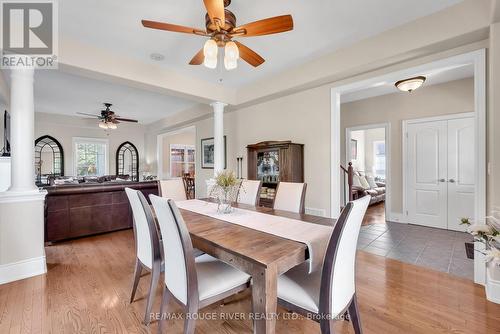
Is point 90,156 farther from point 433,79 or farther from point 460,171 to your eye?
point 460,171

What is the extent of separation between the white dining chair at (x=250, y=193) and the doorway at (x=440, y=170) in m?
3.37

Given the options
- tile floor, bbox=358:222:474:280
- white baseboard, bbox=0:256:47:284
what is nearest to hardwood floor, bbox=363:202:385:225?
tile floor, bbox=358:222:474:280

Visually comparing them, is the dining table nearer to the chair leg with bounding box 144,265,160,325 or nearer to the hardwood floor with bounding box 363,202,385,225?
the chair leg with bounding box 144,265,160,325

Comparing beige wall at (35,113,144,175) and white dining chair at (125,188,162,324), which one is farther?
beige wall at (35,113,144,175)

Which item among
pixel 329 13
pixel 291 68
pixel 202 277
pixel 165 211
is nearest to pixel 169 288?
pixel 202 277

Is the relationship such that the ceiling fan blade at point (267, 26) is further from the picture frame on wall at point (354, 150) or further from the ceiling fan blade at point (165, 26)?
the picture frame on wall at point (354, 150)

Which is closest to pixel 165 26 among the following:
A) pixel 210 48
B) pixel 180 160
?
pixel 210 48

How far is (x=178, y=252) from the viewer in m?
1.38

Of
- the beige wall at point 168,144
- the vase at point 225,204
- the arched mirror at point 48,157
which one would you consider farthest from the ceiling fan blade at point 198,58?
the arched mirror at point 48,157

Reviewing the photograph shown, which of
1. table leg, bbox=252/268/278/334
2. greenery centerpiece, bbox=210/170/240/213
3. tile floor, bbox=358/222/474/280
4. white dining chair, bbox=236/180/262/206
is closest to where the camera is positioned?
table leg, bbox=252/268/278/334

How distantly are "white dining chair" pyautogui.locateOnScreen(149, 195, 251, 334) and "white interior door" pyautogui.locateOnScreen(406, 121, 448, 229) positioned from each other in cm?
429

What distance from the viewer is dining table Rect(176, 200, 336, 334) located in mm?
1166

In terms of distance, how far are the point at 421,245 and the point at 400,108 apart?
8.73ft

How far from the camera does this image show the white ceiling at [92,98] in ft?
13.9
